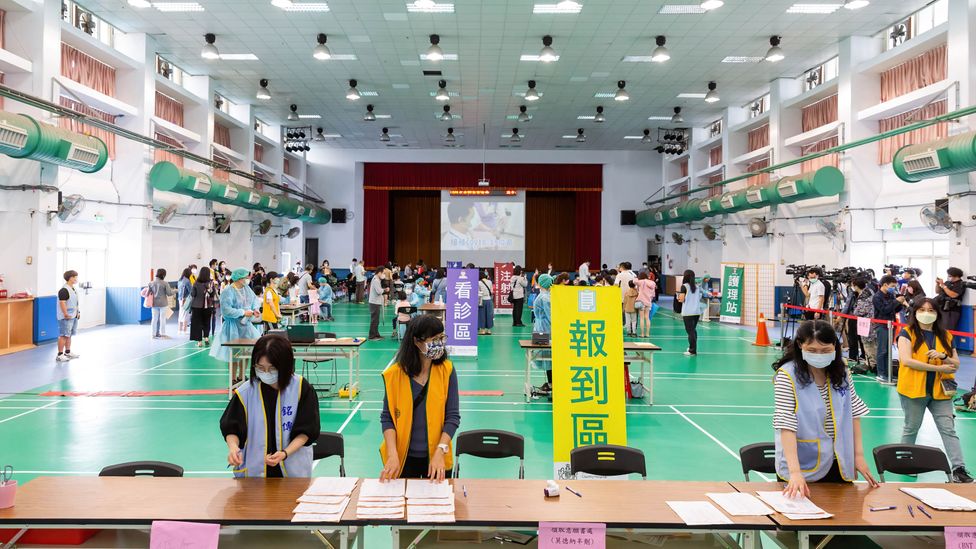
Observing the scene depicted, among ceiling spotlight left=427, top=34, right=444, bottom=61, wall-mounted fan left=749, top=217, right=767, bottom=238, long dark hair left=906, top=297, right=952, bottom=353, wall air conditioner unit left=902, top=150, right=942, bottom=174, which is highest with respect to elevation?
ceiling spotlight left=427, top=34, right=444, bottom=61

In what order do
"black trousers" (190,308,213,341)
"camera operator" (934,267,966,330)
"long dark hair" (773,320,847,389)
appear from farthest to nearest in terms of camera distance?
"black trousers" (190,308,213,341) → "camera operator" (934,267,966,330) → "long dark hair" (773,320,847,389)

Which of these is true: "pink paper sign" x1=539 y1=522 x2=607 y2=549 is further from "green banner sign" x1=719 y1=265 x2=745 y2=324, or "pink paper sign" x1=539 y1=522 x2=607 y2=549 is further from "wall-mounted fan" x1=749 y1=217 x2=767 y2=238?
"wall-mounted fan" x1=749 y1=217 x2=767 y2=238

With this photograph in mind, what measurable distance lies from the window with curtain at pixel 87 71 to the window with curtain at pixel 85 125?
52cm

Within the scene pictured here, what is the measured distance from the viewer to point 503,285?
835 inches

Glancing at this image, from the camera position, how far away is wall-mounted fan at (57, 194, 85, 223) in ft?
41.6

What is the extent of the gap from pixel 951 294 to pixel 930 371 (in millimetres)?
5908

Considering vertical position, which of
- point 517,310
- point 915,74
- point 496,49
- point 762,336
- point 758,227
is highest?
point 496,49

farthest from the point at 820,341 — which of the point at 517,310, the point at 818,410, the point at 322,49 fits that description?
the point at 517,310

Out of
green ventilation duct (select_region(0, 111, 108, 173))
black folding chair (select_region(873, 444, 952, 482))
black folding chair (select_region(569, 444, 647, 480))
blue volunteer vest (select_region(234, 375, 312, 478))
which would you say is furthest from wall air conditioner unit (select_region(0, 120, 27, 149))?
black folding chair (select_region(873, 444, 952, 482))

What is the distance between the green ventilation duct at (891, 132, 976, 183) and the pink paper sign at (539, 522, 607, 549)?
10504mm

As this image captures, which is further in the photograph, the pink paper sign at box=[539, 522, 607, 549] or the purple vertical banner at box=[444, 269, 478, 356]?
the purple vertical banner at box=[444, 269, 478, 356]

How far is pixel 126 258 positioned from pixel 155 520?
1524cm

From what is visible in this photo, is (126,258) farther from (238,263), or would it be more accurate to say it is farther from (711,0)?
(711,0)

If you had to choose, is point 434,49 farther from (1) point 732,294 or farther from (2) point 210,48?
(1) point 732,294
